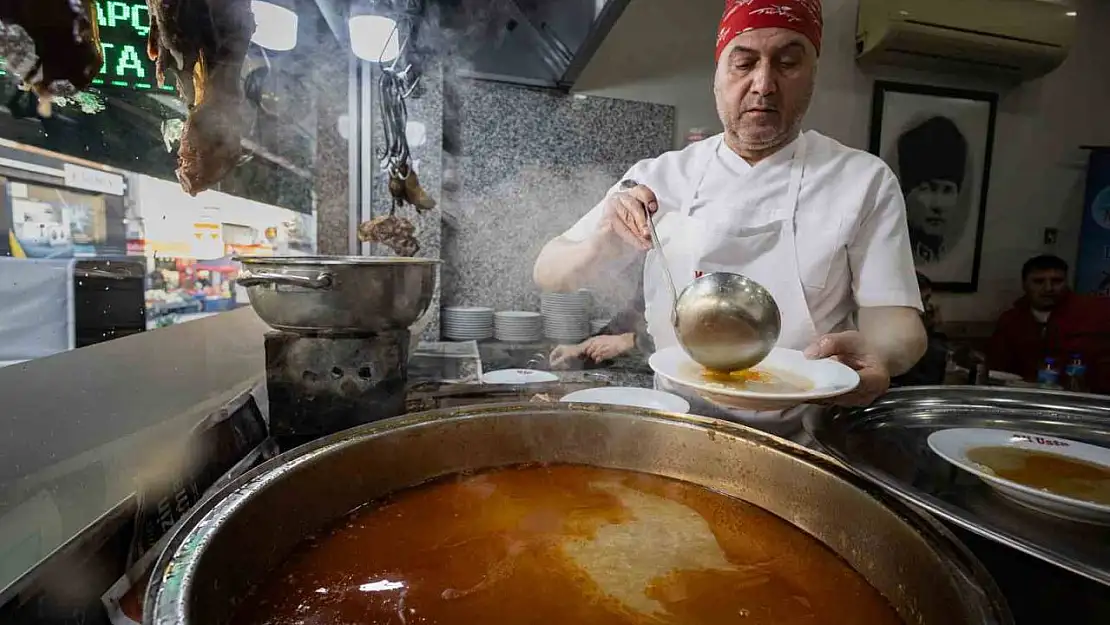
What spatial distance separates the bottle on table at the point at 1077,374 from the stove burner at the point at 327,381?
4.16 metres

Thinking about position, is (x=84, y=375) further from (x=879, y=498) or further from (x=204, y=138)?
(x=879, y=498)

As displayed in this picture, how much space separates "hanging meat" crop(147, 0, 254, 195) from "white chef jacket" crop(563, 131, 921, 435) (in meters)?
1.00

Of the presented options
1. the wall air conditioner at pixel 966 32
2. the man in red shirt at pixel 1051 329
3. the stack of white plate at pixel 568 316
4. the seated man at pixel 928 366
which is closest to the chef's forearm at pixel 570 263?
the stack of white plate at pixel 568 316

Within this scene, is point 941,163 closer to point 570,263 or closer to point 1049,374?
point 1049,374

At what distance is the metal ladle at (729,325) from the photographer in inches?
45.5

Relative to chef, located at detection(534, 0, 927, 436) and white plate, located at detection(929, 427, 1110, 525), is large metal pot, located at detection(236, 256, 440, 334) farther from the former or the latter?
white plate, located at detection(929, 427, 1110, 525)

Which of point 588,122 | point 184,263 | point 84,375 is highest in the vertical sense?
point 588,122

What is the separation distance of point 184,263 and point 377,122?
191 centimetres

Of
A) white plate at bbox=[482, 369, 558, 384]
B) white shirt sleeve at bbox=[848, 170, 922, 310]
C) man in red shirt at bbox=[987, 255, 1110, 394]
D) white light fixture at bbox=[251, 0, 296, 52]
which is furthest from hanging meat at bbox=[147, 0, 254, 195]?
man in red shirt at bbox=[987, 255, 1110, 394]

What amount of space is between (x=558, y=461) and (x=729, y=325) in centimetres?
44

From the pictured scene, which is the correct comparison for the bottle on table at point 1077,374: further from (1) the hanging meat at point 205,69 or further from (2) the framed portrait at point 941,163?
(1) the hanging meat at point 205,69

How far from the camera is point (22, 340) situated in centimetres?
75

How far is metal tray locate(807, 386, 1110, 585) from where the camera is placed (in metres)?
0.77

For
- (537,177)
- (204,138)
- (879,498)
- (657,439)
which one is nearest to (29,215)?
(204,138)
